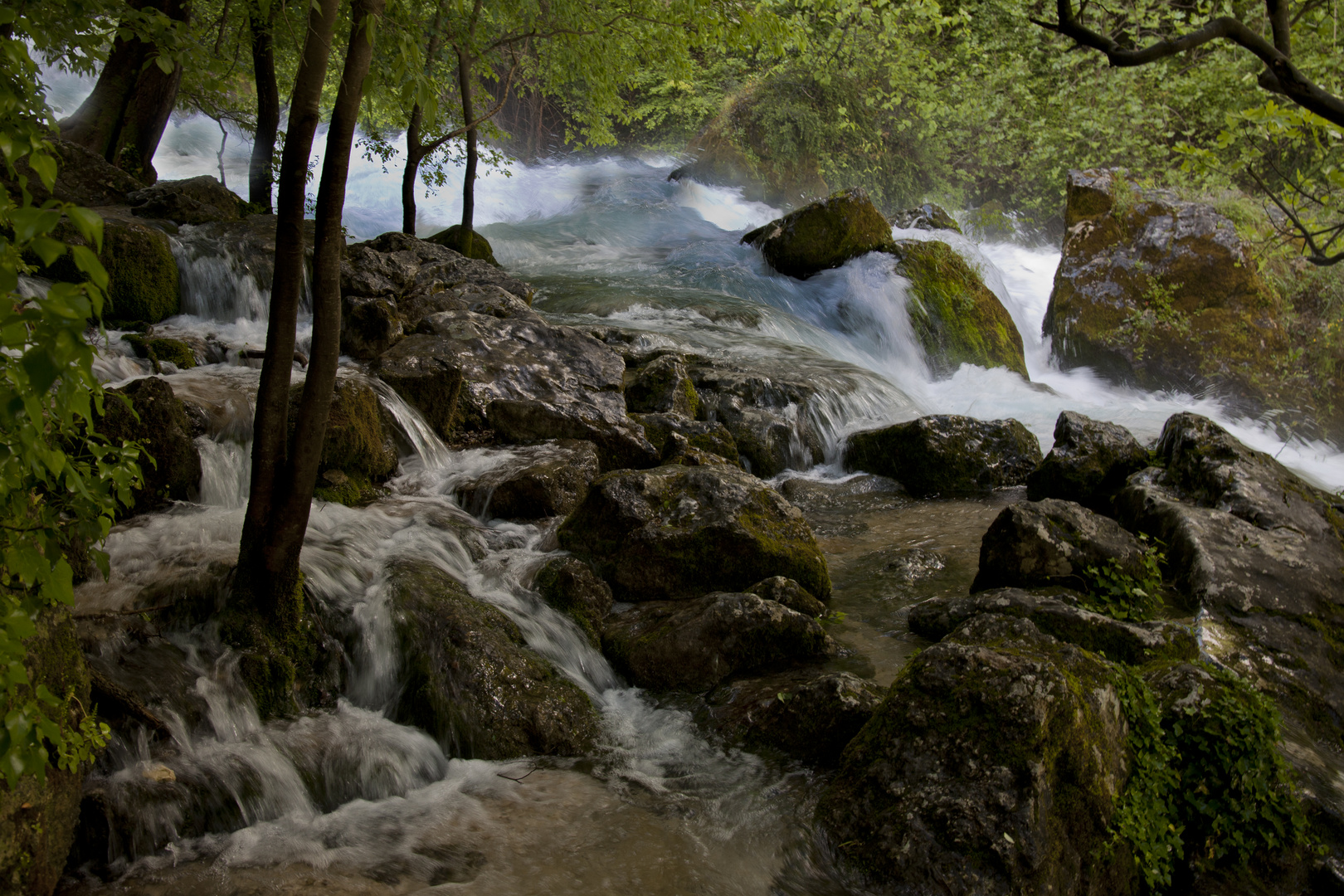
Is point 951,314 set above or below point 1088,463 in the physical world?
above

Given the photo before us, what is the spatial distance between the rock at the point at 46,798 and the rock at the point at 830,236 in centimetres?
1482

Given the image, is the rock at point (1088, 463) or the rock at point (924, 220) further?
the rock at point (924, 220)

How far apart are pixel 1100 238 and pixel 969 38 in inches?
329

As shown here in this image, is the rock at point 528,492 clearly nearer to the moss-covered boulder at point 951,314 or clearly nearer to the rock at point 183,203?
the rock at point 183,203

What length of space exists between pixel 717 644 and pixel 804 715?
2.85 ft

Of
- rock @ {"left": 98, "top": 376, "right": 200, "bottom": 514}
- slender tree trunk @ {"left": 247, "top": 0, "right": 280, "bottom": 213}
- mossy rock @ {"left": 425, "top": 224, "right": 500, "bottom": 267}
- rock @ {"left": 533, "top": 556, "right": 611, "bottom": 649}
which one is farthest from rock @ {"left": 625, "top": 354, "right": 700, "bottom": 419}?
slender tree trunk @ {"left": 247, "top": 0, "right": 280, "bottom": 213}

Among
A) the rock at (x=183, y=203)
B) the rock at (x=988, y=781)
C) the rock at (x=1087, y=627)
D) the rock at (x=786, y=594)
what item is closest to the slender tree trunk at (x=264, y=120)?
the rock at (x=183, y=203)

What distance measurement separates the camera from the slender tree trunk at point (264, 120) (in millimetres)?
11753

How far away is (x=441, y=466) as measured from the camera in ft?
25.4

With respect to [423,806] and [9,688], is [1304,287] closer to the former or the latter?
[423,806]

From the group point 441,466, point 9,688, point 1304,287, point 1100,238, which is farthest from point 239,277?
point 1304,287

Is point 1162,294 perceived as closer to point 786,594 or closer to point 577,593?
point 786,594

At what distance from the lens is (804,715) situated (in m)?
4.50

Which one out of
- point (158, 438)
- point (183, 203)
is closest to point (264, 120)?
point (183, 203)
